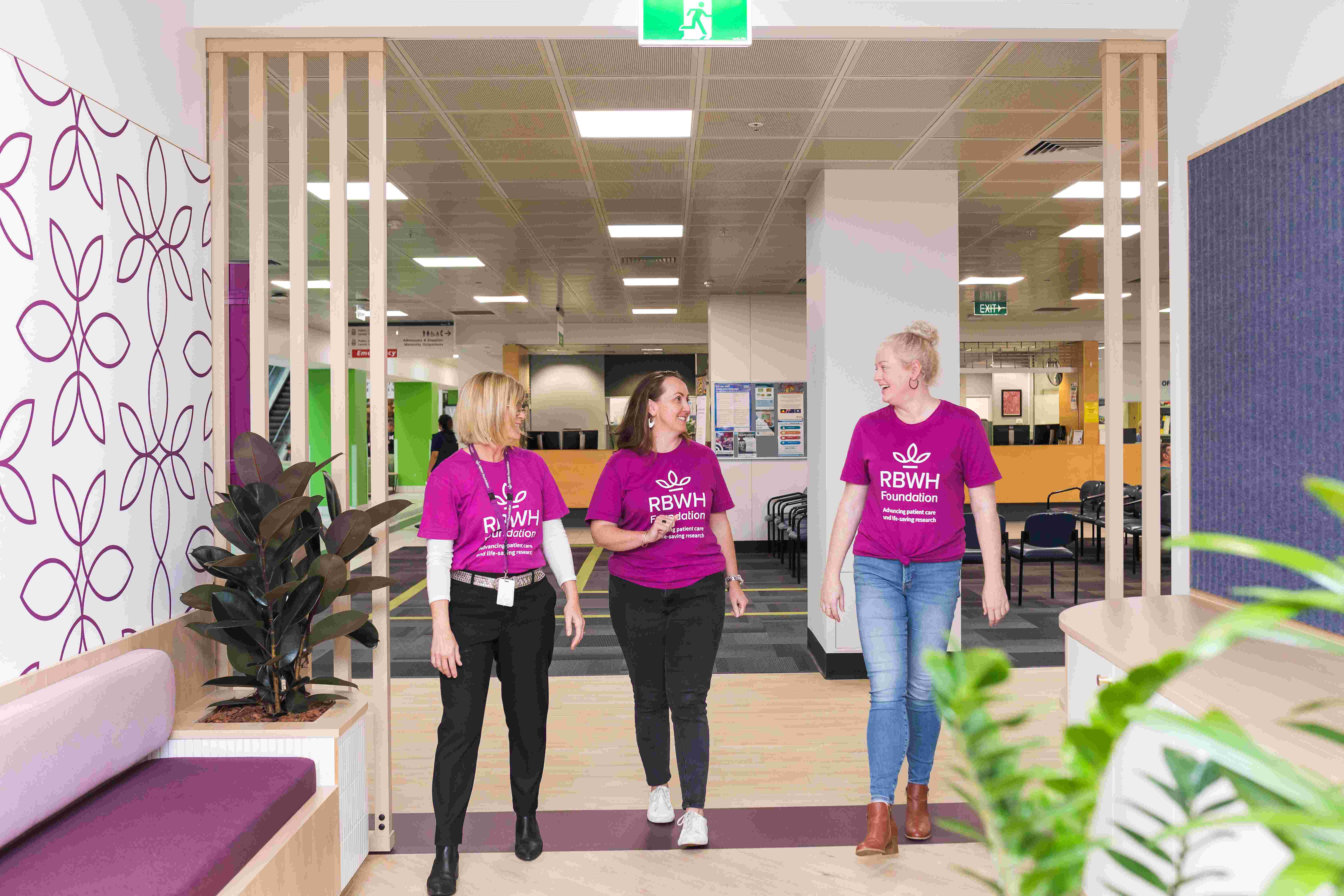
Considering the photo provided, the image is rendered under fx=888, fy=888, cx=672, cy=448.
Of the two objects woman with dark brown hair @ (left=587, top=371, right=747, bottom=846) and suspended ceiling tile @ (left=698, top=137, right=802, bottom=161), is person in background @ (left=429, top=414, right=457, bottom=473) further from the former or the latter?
woman with dark brown hair @ (left=587, top=371, right=747, bottom=846)

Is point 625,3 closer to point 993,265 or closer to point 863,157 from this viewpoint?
point 863,157

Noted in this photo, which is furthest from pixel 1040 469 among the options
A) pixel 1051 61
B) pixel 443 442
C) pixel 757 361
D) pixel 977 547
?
pixel 1051 61

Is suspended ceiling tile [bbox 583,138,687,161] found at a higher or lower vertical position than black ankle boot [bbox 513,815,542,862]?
higher

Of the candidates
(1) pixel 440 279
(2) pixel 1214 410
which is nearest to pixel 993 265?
(1) pixel 440 279

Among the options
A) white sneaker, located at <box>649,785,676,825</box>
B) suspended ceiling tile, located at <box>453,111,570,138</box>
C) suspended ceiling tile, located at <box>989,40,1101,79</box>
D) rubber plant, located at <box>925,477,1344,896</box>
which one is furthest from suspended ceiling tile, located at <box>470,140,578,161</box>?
rubber plant, located at <box>925,477,1344,896</box>

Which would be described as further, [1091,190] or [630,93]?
[1091,190]

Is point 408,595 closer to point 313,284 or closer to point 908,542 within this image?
point 313,284

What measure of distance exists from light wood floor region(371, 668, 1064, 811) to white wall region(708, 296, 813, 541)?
527 centimetres

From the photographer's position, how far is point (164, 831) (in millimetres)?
2109

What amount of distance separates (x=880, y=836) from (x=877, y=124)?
3559 millimetres

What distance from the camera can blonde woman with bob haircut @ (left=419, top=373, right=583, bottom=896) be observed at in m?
2.82

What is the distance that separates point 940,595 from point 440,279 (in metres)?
8.16

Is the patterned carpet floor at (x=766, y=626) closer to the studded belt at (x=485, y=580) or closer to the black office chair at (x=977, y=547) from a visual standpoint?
the black office chair at (x=977, y=547)

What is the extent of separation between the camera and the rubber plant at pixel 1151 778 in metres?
0.39
